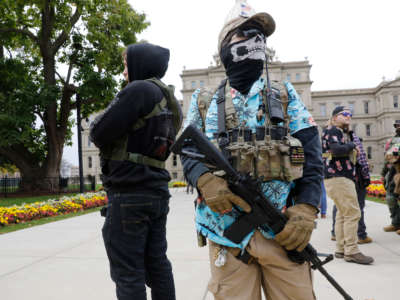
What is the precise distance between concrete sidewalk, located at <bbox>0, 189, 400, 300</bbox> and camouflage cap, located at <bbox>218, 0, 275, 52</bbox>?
254 cm

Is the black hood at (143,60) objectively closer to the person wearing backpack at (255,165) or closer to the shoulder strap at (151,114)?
the shoulder strap at (151,114)

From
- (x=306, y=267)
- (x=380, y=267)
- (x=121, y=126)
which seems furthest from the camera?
(x=380, y=267)

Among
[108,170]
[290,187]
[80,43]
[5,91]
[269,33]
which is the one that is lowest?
[290,187]

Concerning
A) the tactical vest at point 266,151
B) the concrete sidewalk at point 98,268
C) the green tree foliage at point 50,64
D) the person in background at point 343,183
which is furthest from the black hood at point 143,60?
the green tree foliage at point 50,64

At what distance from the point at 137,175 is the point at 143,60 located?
92cm

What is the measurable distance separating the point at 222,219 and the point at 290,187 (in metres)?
0.48

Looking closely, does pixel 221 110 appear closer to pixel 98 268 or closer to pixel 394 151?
pixel 98 268

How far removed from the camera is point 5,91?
17.2 metres

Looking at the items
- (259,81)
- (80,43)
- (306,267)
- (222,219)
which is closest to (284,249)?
(306,267)

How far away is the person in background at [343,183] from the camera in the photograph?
13.0ft

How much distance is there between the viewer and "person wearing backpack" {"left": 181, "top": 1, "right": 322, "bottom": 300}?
5.26 feet

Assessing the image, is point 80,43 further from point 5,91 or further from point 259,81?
point 259,81

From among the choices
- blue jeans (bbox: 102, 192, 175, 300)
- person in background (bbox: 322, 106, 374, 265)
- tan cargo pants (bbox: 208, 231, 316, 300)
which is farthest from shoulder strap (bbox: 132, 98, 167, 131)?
person in background (bbox: 322, 106, 374, 265)

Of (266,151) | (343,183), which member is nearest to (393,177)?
(343,183)
